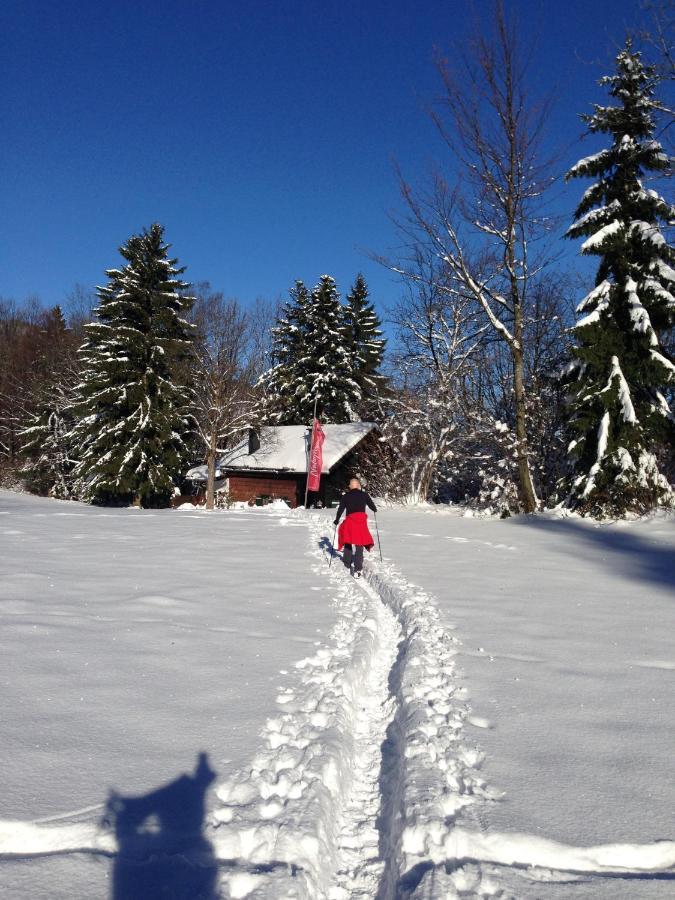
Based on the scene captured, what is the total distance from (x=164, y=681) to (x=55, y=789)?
1.56 metres

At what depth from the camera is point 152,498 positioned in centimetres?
2856

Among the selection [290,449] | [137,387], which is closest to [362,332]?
[290,449]

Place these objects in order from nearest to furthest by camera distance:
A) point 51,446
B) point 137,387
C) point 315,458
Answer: point 315,458
point 137,387
point 51,446

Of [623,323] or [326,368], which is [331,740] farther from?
[326,368]

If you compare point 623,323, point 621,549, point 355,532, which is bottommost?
point 621,549

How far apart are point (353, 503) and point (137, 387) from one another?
64.6ft

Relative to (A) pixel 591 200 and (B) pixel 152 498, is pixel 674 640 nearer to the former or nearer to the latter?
(A) pixel 591 200

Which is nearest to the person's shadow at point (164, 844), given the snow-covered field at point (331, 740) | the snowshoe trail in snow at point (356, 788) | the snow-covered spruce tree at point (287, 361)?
the snow-covered field at point (331, 740)

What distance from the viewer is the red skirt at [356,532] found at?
9859mm

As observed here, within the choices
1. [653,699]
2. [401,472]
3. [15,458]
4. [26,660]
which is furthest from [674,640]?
[15,458]

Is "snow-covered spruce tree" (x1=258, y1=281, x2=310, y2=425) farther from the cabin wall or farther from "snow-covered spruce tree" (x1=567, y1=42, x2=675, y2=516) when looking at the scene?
"snow-covered spruce tree" (x1=567, y1=42, x2=675, y2=516)

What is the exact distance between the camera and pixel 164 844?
265cm

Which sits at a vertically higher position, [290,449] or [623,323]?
[623,323]

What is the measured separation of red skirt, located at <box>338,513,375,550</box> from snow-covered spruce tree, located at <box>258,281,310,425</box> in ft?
86.3
